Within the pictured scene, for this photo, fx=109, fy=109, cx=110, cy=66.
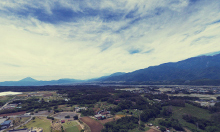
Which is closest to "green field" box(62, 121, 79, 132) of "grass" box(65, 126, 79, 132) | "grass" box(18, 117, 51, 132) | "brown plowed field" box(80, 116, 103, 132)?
"grass" box(65, 126, 79, 132)

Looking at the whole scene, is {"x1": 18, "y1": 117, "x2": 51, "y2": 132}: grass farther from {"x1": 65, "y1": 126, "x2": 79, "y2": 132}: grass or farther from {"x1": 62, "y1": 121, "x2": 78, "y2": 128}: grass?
{"x1": 65, "y1": 126, "x2": 79, "y2": 132}: grass

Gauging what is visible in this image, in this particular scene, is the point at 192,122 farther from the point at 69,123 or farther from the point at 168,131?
the point at 69,123

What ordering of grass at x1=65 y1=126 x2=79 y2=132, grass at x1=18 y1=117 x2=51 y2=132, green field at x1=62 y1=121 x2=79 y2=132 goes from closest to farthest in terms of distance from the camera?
grass at x1=65 y1=126 x2=79 y2=132 < green field at x1=62 y1=121 x2=79 y2=132 < grass at x1=18 y1=117 x2=51 y2=132

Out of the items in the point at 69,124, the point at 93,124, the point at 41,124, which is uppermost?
the point at 41,124

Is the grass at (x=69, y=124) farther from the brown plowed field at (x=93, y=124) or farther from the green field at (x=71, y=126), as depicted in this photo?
the brown plowed field at (x=93, y=124)

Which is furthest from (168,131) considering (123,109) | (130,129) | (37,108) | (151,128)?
(37,108)

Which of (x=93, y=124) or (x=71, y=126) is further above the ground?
(x=71, y=126)

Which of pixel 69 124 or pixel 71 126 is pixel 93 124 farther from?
pixel 69 124

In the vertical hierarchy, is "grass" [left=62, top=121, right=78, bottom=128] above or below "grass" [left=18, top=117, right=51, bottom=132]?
below

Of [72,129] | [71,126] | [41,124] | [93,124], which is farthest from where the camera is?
→ [93,124]

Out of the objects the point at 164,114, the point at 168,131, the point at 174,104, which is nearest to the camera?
the point at 168,131

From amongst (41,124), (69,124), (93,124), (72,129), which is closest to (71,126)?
(69,124)
